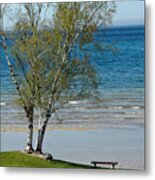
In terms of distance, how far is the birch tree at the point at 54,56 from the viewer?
2879 millimetres

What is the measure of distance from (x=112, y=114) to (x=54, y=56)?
39cm

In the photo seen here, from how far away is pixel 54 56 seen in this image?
2939mm

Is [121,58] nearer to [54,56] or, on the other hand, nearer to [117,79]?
[117,79]

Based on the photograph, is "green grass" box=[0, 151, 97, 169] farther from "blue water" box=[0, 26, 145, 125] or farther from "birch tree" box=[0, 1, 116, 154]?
"blue water" box=[0, 26, 145, 125]

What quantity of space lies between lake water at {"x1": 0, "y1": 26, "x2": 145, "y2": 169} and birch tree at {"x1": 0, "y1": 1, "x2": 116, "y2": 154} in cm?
4

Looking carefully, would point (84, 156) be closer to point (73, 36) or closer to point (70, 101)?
point (70, 101)

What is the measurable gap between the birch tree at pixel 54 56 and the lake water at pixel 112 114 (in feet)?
0.13

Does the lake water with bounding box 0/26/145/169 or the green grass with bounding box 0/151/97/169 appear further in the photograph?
the green grass with bounding box 0/151/97/169

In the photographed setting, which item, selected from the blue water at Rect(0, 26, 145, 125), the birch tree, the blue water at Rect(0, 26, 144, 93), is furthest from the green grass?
the blue water at Rect(0, 26, 144, 93)

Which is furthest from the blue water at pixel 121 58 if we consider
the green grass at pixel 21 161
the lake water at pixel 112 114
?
the green grass at pixel 21 161

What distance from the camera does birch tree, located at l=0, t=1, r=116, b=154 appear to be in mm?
2879

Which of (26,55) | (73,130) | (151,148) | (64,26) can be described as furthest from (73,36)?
(151,148)

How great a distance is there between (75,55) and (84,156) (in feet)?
1.55

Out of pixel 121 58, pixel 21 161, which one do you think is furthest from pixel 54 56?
pixel 21 161
